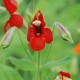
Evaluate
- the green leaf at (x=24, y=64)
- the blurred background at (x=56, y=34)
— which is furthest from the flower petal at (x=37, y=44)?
the blurred background at (x=56, y=34)

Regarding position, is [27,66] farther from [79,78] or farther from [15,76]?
[79,78]

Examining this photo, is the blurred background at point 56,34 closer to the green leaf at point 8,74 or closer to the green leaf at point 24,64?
the green leaf at point 24,64

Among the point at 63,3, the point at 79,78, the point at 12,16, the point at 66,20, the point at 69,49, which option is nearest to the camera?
the point at 12,16

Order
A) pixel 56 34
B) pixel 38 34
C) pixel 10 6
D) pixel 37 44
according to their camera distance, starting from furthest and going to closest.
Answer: pixel 56 34
pixel 10 6
pixel 38 34
pixel 37 44

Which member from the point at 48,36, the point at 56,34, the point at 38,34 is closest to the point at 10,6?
the point at 38,34

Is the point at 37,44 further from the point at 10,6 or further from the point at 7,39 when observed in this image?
the point at 10,6

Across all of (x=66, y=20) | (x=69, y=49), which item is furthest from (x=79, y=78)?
(x=66, y=20)

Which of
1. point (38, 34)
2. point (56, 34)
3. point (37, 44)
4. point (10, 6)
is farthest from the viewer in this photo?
point (56, 34)

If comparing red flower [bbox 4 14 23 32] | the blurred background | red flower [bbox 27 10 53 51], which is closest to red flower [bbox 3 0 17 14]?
red flower [bbox 4 14 23 32]

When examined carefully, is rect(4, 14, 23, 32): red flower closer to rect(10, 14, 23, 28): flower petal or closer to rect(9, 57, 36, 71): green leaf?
rect(10, 14, 23, 28): flower petal
